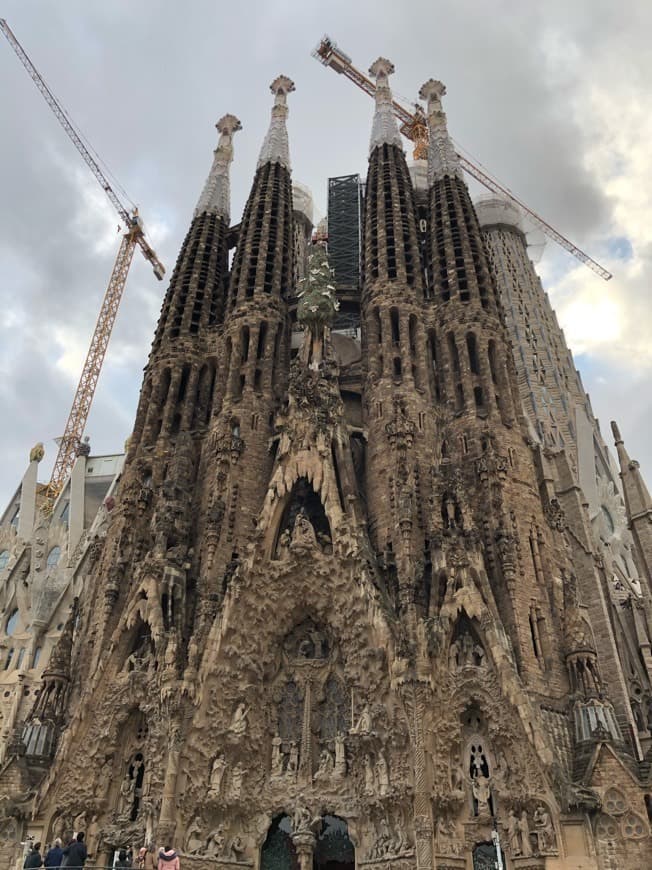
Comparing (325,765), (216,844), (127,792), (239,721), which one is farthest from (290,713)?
(127,792)

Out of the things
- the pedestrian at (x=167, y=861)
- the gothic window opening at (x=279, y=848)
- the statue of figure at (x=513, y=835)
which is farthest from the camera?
the gothic window opening at (x=279, y=848)

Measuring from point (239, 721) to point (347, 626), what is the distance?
3916 millimetres

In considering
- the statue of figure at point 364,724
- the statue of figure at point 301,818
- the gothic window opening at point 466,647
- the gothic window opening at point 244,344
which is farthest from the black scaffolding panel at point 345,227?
the statue of figure at point 301,818

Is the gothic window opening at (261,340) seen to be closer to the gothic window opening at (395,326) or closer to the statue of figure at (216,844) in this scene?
the gothic window opening at (395,326)

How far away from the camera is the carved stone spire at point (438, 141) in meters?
34.1

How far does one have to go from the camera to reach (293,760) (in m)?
19.8

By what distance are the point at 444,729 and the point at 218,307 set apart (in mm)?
20998

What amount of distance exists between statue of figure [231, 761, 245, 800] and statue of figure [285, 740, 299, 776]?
126 cm

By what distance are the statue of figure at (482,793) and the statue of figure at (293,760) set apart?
195 inches

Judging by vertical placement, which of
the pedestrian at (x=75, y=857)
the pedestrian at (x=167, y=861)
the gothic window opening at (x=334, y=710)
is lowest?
the pedestrian at (x=167, y=861)

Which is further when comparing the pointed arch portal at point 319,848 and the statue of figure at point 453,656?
the pointed arch portal at point 319,848

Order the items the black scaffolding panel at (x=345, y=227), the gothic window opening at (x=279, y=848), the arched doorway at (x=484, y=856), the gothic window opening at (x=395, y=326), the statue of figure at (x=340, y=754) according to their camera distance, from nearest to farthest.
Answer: the arched doorway at (x=484, y=856), the gothic window opening at (x=279, y=848), the statue of figure at (x=340, y=754), the gothic window opening at (x=395, y=326), the black scaffolding panel at (x=345, y=227)

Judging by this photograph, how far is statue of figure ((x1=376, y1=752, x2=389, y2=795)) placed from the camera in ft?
58.7

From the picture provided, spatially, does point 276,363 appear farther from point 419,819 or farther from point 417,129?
point 417,129
